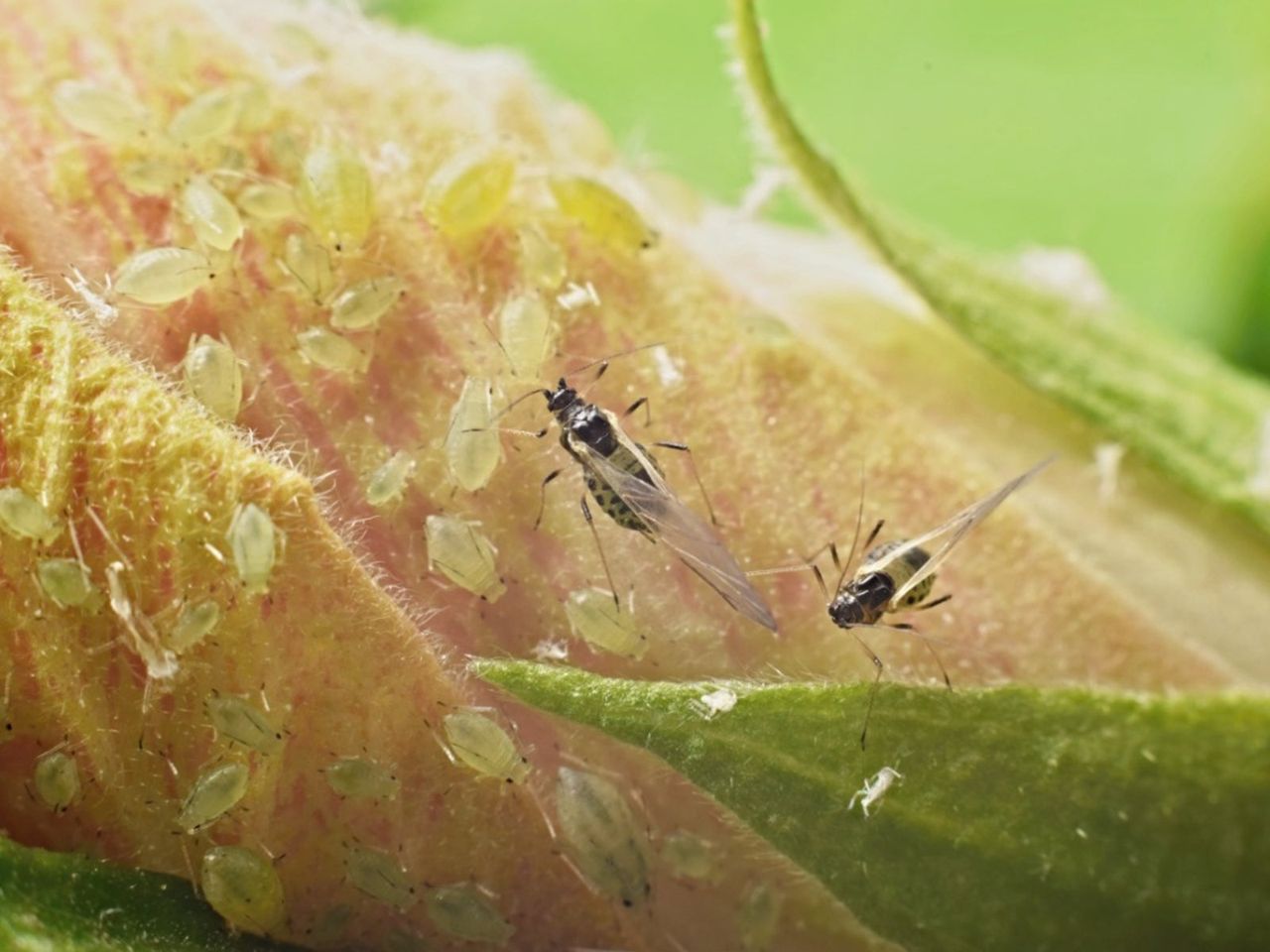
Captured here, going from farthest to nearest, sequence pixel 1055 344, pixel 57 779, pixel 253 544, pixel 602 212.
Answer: pixel 1055 344
pixel 602 212
pixel 57 779
pixel 253 544

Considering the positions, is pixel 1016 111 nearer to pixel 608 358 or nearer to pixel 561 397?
pixel 608 358

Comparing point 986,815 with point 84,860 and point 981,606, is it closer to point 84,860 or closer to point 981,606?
point 981,606

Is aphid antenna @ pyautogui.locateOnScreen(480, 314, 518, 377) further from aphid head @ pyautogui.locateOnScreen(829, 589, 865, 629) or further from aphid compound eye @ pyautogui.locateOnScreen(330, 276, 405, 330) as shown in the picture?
aphid head @ pyautogui.locateOnScreen(829, 589, 865, 629)

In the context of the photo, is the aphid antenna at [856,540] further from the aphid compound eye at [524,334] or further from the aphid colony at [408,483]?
the aphid compound eye at [524,334]

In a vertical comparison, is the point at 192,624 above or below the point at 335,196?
below

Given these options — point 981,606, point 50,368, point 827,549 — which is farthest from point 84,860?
point 981,606

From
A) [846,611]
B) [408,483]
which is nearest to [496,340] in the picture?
[408,483]

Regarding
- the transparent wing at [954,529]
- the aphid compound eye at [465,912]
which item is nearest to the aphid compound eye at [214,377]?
the aphid compound eye at [465,912]
